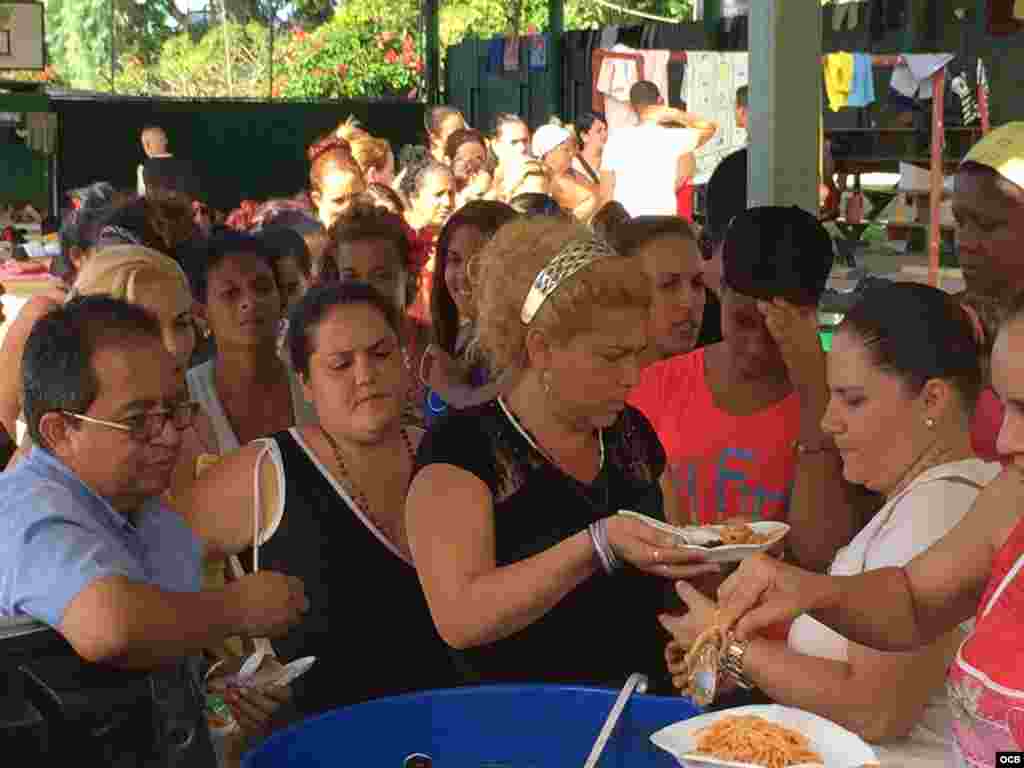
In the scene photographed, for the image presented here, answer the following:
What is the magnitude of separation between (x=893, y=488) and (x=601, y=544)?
501 millimetres

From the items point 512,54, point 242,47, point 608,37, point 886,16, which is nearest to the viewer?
point 886,16

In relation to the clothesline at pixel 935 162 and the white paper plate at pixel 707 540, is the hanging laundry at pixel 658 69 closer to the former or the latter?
the clothesline at pixel 935 162

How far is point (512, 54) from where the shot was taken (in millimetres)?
19359

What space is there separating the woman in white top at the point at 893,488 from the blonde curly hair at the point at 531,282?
0.38 metres

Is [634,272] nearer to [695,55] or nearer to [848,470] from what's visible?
[848,470]

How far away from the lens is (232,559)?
9.87ft

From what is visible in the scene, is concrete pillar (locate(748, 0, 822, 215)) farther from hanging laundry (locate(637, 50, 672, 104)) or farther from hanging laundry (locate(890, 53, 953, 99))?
hanging laundry (locate(637, 50, 672, 104))

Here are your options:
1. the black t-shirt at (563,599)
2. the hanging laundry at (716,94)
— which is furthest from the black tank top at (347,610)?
the hanging laundry at (716,94)

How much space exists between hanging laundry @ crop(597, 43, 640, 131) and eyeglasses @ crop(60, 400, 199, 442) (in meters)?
11.3

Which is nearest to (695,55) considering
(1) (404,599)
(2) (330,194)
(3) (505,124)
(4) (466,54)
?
(3) (505,124)

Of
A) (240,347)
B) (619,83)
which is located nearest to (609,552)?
(240,347)

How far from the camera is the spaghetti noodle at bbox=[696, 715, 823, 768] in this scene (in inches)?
76.0

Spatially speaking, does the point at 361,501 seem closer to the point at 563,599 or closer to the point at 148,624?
the point at 563,599

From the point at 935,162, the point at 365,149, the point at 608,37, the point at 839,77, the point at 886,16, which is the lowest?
the point at 935,162
